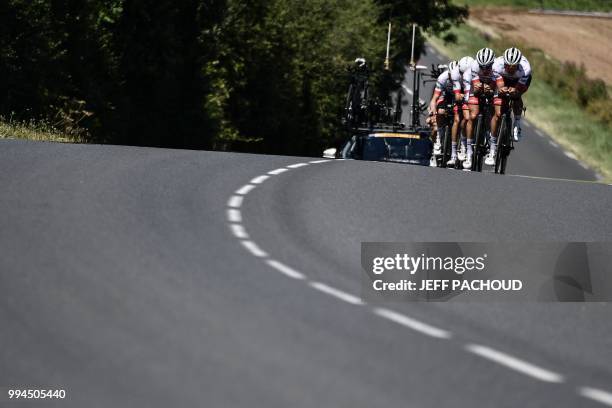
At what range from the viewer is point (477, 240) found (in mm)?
12289

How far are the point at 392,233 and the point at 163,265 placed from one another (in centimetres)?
296

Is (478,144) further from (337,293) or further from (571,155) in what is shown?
(571,155)

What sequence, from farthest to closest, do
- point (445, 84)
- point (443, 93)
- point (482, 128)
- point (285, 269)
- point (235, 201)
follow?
1. point (443, 93)
2. point (445, 84)
3. point (482, 128)
4. point (235, 201)
5. point (285, 269)

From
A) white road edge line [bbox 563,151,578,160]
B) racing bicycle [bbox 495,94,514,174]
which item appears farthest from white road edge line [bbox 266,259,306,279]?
white road edge line [bbox 563,151,578,160]

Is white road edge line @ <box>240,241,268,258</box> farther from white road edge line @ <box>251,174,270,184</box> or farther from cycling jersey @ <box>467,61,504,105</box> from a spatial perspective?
cycling jersey @ <box>467,61,504,105</box>

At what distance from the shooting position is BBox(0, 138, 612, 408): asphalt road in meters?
7.21

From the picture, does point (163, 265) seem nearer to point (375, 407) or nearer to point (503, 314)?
point (503, 314)

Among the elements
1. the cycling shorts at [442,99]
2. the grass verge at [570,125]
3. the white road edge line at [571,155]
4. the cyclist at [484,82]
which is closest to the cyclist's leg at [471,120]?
the cyclist at [484,82]

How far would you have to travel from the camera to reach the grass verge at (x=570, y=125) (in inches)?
2088

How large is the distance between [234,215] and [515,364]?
517 cm

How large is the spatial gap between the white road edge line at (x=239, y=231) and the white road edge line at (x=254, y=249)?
0.26 m

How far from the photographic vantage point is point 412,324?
880 centimetres

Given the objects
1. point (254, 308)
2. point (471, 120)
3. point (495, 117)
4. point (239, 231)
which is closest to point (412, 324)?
point (254, 308)

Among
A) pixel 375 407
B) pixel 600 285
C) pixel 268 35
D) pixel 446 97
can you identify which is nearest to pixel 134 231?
pixel 600 285
